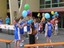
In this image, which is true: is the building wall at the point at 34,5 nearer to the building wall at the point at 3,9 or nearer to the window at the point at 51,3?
the window at the point at 51,3

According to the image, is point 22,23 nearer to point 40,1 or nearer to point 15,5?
point 15,5

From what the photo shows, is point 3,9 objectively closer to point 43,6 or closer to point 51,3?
Result: point 43,6

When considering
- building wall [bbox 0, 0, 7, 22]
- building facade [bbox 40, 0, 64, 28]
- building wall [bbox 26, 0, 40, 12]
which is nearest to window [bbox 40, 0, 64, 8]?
building facade [bbox 40, 0, 64, 28]

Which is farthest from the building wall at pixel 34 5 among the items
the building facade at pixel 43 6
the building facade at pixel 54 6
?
the building facade at pixel 54 6

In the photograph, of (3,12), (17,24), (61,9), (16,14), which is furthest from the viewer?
(3,12)

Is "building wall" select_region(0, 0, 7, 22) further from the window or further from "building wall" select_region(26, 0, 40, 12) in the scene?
the window

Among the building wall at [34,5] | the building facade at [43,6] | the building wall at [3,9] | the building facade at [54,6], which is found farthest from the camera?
the building wall at [3,9]

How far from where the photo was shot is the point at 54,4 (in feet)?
119

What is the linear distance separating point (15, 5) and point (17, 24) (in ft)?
64.3

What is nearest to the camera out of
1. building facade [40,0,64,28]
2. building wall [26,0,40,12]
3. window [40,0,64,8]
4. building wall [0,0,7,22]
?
building facade [40,0,64,28]

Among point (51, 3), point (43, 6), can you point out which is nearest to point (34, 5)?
point (43, 6)

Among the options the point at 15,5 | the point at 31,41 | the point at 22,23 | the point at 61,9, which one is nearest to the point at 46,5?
the point at 61,9

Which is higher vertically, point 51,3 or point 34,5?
point 51,3

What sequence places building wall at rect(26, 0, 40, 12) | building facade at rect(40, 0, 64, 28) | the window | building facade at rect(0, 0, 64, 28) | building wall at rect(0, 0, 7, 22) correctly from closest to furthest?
building facade at rect(0, 0, 64, 28) < building facade at rect(40, 0, 64, 28) < the window < building wall at rect(26, 0, 40, 12) < building wall at rect(0, 0, 7, 22)
